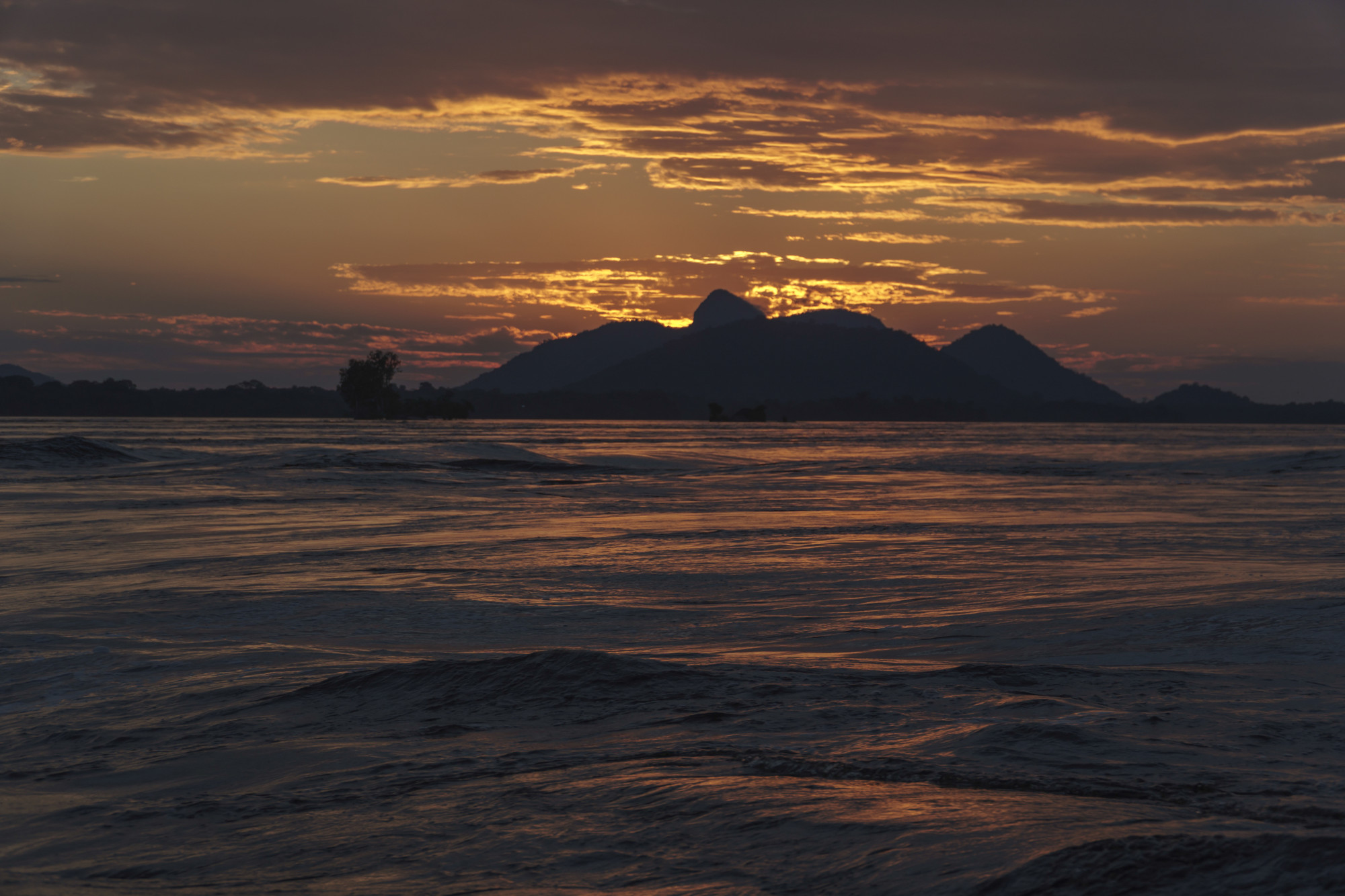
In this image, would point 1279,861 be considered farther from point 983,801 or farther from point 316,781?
point 316,781

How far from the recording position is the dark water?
4703mm

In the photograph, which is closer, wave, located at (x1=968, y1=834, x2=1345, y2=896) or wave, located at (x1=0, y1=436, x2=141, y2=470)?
wave, located at (x1=968, y1=834, x2=1345, y2=896)

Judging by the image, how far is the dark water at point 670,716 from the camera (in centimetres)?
470

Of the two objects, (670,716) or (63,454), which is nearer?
(670,716)

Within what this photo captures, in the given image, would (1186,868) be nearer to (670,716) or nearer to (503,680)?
(670,716)

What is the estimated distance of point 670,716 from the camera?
718cm

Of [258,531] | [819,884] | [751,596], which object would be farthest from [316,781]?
[258,531]

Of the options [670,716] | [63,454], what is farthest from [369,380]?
[670,716]

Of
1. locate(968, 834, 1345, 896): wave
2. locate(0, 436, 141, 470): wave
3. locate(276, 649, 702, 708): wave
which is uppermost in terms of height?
locate(968, 834, 1345, 896): wave

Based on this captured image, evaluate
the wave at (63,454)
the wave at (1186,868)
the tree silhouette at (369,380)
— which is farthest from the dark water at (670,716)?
the tree silhouette at (369,380)

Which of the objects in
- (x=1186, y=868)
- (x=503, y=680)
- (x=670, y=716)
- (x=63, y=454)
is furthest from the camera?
(x=63, y=454)

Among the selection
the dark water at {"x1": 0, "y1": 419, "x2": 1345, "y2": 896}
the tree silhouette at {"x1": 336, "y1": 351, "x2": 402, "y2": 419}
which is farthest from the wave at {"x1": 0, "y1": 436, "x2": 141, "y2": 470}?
the tree silhouette at {"x1": 336, "y1": 351, "x2": 402, "y2": 419}

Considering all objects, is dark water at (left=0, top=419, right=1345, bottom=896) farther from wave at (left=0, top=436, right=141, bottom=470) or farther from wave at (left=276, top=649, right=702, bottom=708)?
wave at (left=0, top=436, right=141, bottom=470)

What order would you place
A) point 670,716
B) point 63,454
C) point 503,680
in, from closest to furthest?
point 670,716 < point 503,680 < point 63,454
